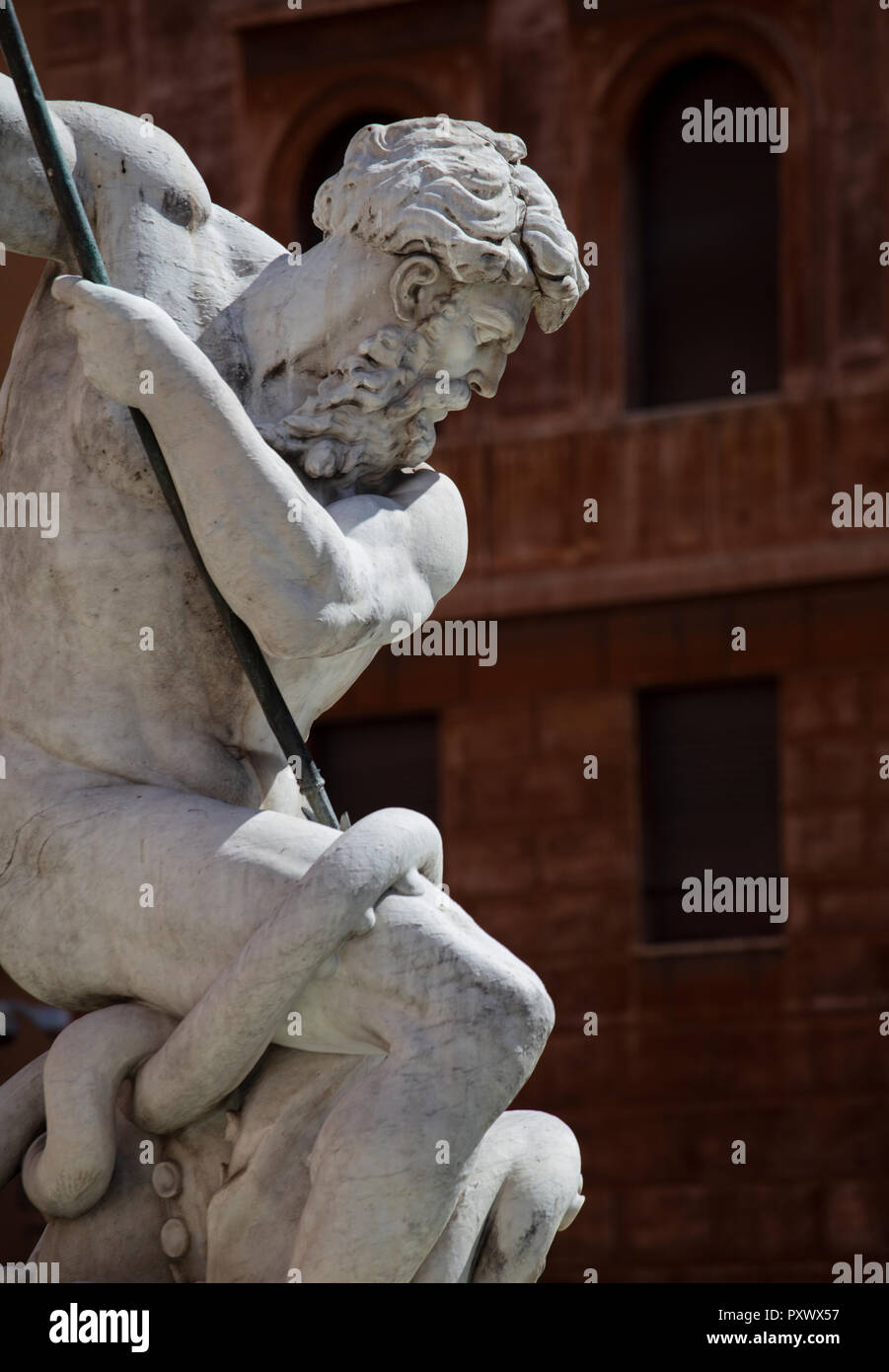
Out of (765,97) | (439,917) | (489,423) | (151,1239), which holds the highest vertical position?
(765,97)

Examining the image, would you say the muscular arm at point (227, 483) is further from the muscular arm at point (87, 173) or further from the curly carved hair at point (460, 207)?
the curly carved hair at point (460, 207)

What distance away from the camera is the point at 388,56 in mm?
23234

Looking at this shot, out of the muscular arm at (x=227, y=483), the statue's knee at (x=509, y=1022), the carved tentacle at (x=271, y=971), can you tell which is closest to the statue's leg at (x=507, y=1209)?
the statue's knee at (x=509, y=1022)

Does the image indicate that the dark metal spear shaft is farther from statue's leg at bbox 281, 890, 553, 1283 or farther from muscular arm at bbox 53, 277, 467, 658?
statue's leg at bbox 281, 890, 553, 1283

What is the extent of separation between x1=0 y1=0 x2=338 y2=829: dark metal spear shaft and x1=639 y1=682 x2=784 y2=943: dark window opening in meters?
17.2

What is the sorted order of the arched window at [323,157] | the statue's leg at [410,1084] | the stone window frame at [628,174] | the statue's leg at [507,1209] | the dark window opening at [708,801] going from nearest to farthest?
the statue's leg at [410,1084], the statue's leg at [507,1209], the dark window opening at [708,801], the stone window frame at [628,174], the arched window at [323,157]

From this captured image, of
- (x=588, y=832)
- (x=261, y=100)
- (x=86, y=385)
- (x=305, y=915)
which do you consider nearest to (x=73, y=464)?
(x=86, y=385)

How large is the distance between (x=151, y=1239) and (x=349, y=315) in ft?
4.08

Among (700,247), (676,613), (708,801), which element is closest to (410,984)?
(708,801)

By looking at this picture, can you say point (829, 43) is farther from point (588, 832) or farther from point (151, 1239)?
point (151, 1239)

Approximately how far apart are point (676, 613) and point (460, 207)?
17626 millimetres

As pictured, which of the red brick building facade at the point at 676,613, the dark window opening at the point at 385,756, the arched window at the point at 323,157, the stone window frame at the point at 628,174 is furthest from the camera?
the arched window at the point at 323,157

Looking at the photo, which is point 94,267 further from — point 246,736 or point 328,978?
point 328,978

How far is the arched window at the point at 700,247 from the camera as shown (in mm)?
22391
